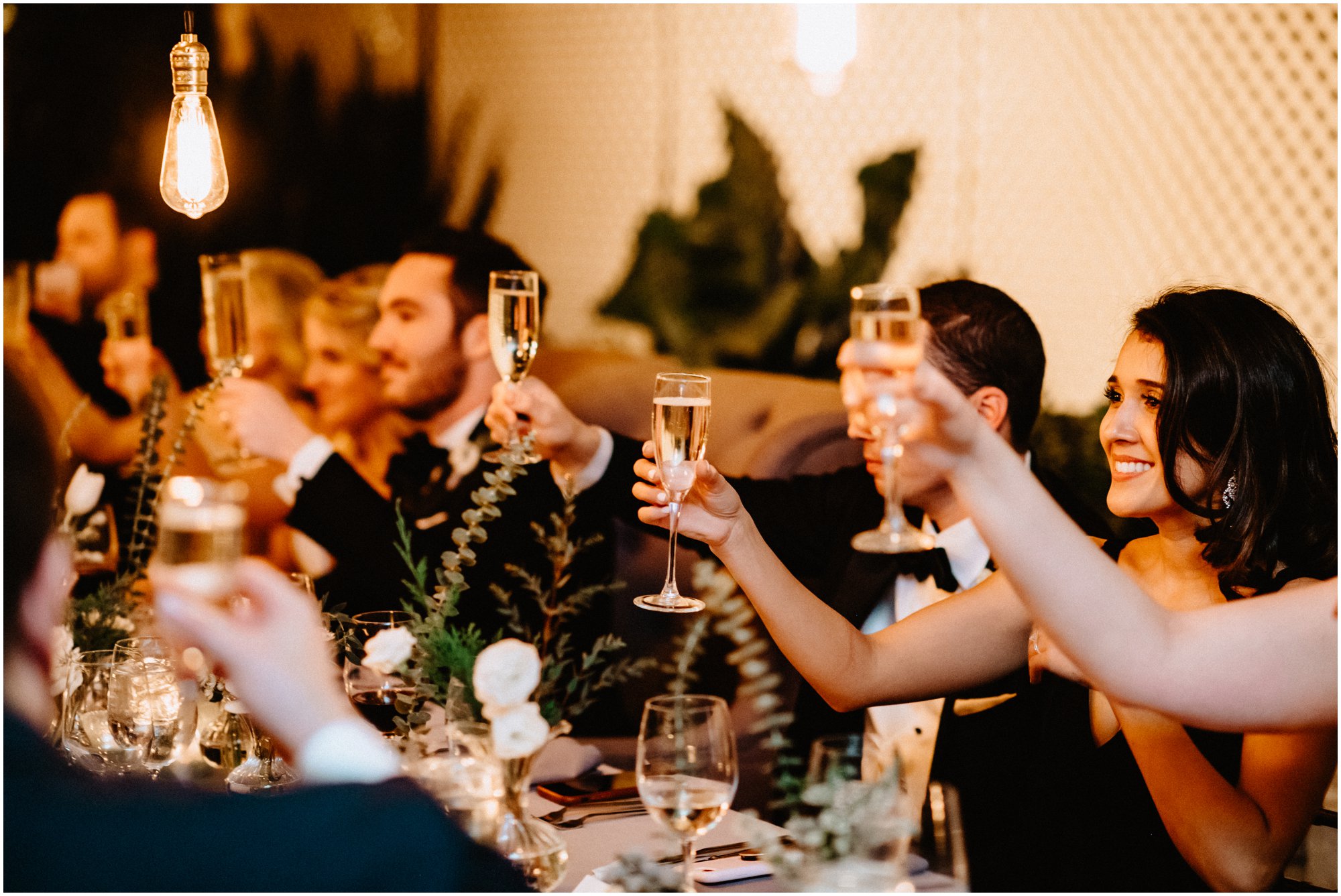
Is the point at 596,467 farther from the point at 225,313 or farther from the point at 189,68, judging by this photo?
the point at 189,68

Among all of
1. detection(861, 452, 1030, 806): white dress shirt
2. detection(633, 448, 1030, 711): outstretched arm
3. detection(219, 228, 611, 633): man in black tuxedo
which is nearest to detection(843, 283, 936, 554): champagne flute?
detection(633, 448, 1030, 711): outstretched arm

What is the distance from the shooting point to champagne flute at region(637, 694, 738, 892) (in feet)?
3.85

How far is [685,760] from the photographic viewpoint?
1.18 m

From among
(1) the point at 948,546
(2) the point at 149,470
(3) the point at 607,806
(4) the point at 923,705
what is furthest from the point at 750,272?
(3) the point at 607,806

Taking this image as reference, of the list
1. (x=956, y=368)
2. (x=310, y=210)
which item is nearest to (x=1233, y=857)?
(x=956, y=368)

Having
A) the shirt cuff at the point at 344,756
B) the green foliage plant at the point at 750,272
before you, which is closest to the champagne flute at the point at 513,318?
the shirt cuff at the point at 344,756

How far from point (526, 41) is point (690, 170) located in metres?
1.00

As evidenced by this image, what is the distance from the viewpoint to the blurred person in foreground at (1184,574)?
1.64 m

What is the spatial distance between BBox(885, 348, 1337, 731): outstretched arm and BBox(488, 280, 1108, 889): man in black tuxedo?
0.79 meters

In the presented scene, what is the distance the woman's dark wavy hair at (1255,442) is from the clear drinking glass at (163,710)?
133 cm

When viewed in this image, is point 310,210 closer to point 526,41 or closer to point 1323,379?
point 526,41

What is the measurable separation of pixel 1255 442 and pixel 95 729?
157 centimetres

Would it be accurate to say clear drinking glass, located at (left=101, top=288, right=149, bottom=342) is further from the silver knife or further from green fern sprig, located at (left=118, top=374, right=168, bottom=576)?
the silver knife

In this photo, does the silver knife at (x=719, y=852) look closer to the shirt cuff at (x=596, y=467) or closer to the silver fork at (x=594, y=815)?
the silver fork at (x=594, y=815)
